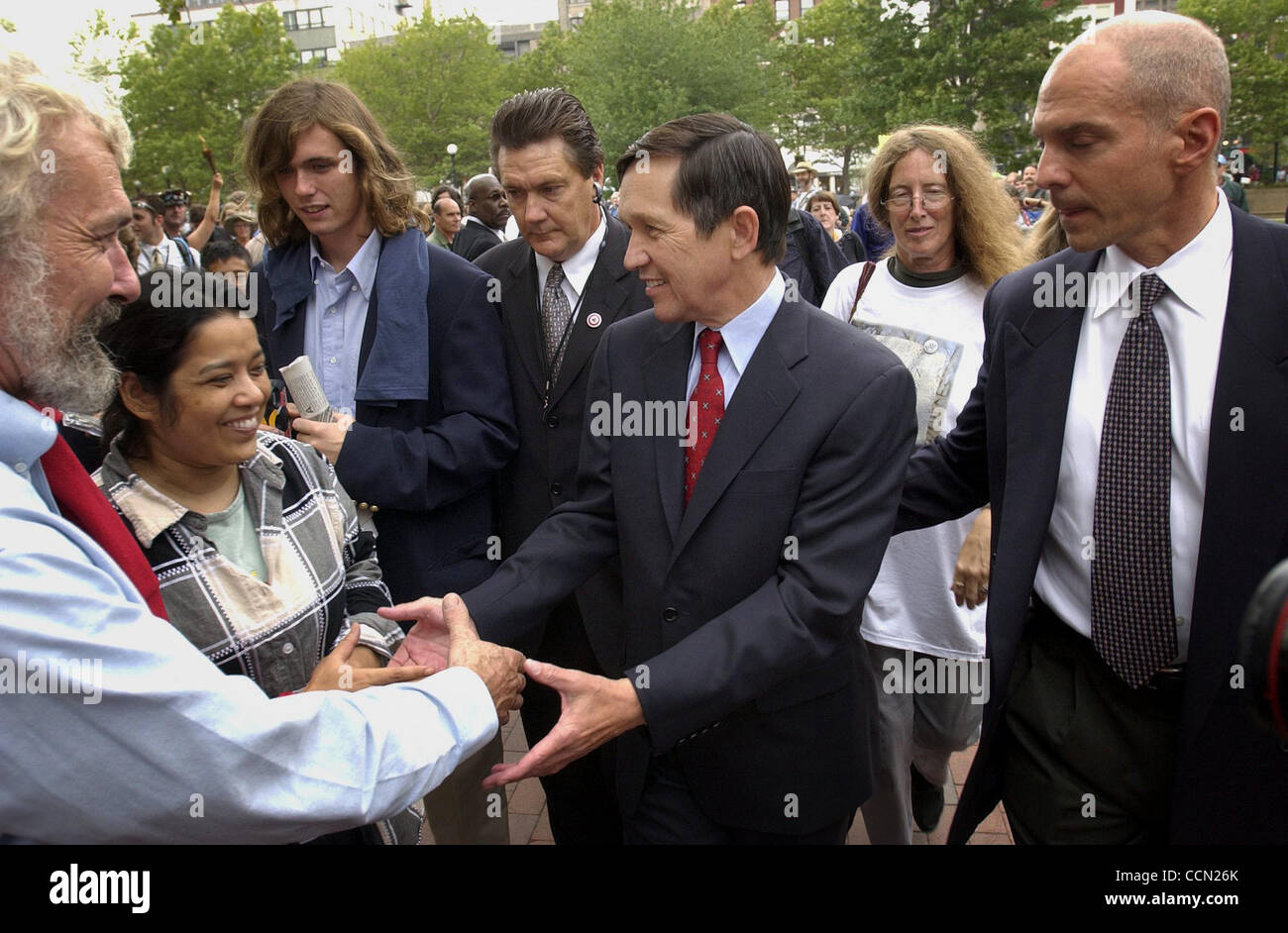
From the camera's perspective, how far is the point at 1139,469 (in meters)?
2.17

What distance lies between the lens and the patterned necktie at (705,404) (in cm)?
246

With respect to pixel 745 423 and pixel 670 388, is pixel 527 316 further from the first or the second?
pixel 745 423

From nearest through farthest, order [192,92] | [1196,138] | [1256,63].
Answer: [1196,138]
[1256,63]
[192,92]

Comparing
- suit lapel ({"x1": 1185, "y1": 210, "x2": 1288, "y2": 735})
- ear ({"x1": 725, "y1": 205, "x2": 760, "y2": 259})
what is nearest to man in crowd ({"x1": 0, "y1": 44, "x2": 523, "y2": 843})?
ear ({"x1": 725, "y1": 205, "x2": 760, "y2": 259})

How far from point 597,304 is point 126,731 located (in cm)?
233

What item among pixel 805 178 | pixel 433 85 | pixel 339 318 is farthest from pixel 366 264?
pixel 433 85

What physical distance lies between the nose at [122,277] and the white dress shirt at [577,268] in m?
1.68

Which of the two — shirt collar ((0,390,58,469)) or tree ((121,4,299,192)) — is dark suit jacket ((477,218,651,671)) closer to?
shirt collar ((0,390,58,469))

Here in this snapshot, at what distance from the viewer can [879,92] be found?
33688 mm

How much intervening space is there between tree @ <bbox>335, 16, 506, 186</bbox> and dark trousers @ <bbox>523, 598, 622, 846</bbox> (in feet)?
163

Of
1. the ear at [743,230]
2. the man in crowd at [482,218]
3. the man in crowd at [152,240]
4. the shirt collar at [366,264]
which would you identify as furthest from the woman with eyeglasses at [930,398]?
the man in crowd at [152,240]

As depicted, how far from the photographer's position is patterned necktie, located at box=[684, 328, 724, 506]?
2.46 m

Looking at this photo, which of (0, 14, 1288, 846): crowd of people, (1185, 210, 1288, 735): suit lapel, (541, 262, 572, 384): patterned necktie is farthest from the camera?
(541, 262, 572, 384): patterned necktie
